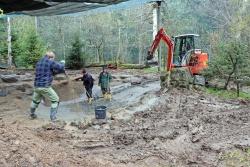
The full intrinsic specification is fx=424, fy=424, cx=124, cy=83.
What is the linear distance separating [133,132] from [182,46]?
12.4 metres

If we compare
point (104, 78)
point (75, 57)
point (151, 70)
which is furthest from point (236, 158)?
point (75, 57)

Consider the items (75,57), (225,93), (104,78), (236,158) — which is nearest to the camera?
(236,158)

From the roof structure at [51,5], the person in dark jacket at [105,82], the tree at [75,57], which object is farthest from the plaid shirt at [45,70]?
the tree at [75,57]

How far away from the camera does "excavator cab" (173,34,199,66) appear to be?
825 inches


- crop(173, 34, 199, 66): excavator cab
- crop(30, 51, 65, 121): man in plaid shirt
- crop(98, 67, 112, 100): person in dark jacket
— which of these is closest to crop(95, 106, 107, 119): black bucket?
crop(30, 51, 65, 121): man in plaid shirt

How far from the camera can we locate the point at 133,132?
9875 millimetres

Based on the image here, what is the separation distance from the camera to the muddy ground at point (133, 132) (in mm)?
7445

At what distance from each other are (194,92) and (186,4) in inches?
1436

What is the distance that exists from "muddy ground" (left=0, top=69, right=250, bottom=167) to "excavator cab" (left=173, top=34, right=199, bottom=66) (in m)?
5.46

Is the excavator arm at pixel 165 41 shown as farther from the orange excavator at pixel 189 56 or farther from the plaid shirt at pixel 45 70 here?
the plaid shirt at pixel 45 70

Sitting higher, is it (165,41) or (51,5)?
(51,5)

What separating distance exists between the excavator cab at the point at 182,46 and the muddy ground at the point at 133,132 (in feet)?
17.9

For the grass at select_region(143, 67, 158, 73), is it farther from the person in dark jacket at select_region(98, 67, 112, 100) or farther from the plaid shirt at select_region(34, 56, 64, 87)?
the plaid shirt at select_region(34, 56, 64, 87)

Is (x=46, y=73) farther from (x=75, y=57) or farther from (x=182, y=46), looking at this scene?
(x=75, y=57)
